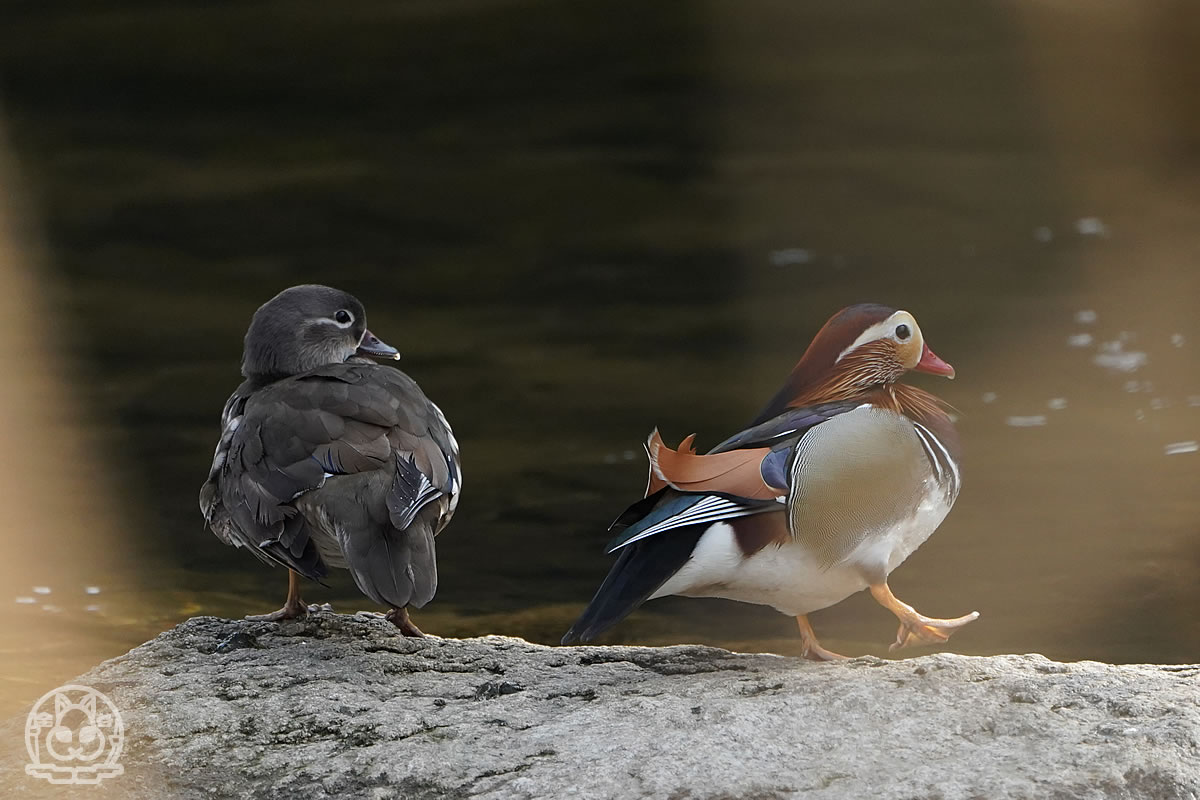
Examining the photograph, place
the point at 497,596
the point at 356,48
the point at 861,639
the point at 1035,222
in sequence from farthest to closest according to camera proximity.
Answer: the point at 356,48 < the point at 1035,222 < the point at 497,596 < the point at 861,639

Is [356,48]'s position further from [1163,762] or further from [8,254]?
[1163,762]

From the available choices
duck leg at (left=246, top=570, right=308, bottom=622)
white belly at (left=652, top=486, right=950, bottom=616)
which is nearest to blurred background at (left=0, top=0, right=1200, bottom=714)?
duck leg at (left=246, top=570, right=308, bottom=622)

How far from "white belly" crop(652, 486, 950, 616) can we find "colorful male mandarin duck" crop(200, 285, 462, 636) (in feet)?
1.92

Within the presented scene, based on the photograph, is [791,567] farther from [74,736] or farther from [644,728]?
[74,736]

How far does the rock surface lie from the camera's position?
9.46 feet

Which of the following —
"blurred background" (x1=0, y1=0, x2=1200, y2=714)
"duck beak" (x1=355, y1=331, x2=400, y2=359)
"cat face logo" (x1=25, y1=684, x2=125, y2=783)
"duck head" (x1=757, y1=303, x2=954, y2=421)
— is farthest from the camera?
"blurred background" (x1=0, y1=0, x2=1200, y2=714)

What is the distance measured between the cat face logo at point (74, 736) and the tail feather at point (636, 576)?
0.96 metres

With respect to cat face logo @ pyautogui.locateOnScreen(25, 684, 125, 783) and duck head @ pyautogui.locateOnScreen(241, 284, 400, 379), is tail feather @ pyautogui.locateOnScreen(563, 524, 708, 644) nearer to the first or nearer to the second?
cat face logo @ pyautogui.locateOnScreen(25, 684, 125, 783)

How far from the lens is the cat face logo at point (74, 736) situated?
317 cm

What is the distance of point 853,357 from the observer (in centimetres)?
358

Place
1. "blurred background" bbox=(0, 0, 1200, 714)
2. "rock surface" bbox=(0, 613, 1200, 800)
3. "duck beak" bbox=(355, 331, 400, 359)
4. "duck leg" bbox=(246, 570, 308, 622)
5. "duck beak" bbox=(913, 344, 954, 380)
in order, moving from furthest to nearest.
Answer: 1. "blurred background" bbox=(0, 0, 1200, 714)
2. "duck beak" bbox=(355, 331, 400, 359)
3. "duck leg" bbox=(246, 570, 308, 622)
4. "duck beak" bbox=(913, 344, 954, 380)
5. "rock surface" bbox=(0, 613, 1200, 800)

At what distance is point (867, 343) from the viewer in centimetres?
359

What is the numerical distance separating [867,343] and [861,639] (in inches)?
75.7

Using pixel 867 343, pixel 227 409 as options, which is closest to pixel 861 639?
pixel 867 343
